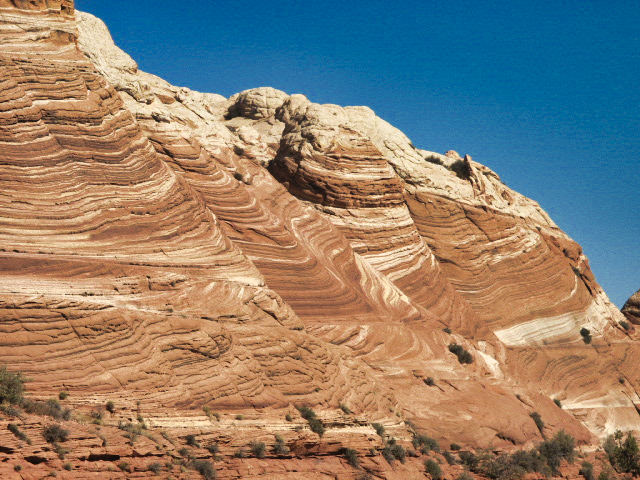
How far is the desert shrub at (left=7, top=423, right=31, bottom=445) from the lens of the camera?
19281 mm

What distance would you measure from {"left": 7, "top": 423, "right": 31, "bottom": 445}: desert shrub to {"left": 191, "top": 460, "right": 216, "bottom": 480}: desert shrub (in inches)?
200

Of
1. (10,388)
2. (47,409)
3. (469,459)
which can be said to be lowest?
(47,409)

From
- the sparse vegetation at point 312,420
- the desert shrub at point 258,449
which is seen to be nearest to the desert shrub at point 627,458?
the sparse vegetation at point 312,420

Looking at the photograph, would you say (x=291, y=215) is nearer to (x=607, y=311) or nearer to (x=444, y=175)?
(x=444, y=175)

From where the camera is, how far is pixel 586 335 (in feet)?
186

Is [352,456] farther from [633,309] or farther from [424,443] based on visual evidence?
[633,309]

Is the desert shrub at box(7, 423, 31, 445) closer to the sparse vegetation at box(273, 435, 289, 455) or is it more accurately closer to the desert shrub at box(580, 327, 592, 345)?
the sparse vegetation at box(273, 435, 289, 455)

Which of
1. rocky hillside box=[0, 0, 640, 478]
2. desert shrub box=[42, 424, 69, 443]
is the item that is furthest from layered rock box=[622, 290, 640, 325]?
desert shrub box=[42, 424, 69, 443]

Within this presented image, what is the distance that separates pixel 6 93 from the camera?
28.6m

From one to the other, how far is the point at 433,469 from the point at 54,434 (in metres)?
15.5

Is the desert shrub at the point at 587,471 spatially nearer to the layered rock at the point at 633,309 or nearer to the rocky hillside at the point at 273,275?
the rocky hillside at the point at 273,275

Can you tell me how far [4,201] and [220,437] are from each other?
1061 cm

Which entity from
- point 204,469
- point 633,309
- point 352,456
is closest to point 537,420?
point 352,456

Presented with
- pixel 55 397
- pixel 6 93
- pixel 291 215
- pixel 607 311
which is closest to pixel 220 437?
pixel 55 397
